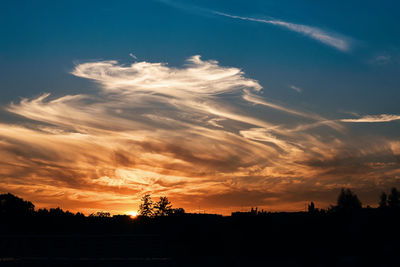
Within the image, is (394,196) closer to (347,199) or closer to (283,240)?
→ (347,199)

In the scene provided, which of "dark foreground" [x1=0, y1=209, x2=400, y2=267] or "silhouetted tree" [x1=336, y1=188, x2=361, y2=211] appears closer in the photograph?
"dark foreground" [x1=0, y1=209, x2=400, y2=267]

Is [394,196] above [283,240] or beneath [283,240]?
above

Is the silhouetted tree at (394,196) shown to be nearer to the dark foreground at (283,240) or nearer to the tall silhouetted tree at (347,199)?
the tall silhouetted tree at (347,199)

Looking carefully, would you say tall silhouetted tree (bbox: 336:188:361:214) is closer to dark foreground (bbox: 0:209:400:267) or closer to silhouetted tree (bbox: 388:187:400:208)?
silhouetted tree (bbox: 388:187:400:208)

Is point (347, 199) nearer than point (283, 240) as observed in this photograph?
No

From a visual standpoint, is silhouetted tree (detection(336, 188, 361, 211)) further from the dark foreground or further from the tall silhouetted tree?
the dark foreground

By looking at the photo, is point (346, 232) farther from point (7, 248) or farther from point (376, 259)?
point (7, 248)

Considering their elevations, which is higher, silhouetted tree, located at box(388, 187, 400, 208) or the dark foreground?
silhouetted tree, located at box(388, 187, 400, 208)

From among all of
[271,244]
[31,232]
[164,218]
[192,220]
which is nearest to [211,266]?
[271,244]

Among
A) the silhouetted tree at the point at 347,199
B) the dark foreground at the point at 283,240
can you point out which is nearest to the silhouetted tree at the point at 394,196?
the silhouetted tree at the point at 347,199

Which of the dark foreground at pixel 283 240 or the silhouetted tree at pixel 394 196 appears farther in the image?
the silhouetted tree at pixel 394 196

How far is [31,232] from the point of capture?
174 feet

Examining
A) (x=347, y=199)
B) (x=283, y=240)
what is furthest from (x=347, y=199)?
(x=283, y=240)

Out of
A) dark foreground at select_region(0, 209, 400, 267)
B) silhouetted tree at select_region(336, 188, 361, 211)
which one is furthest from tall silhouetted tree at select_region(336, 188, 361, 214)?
dark foreground at select_region(0, 209, 400, 267)
